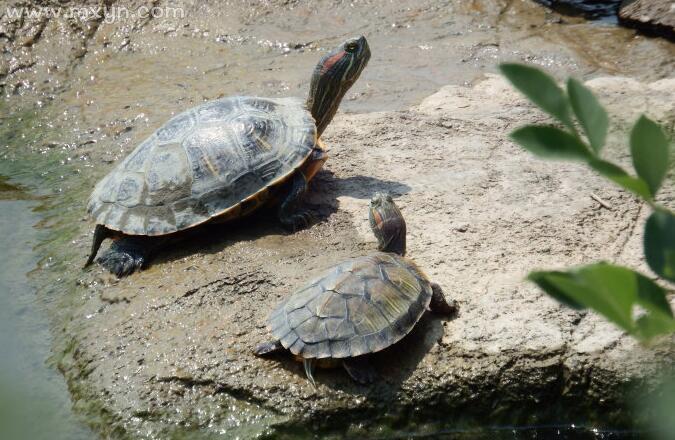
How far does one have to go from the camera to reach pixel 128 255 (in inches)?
192

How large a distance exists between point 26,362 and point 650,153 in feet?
15.0

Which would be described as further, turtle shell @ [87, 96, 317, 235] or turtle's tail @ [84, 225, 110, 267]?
turtle's tail @ [84, 225, 110, 267]

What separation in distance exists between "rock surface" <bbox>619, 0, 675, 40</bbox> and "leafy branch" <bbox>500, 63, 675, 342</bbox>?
29.6 feet

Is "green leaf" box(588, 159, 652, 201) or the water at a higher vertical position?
"green leaf" box(588, 159, 652, 201)

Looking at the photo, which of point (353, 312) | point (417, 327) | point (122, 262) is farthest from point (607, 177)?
point (122, 262)

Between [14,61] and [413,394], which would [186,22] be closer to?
[14,61]

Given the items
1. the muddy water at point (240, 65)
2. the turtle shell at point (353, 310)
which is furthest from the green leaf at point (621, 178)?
the muddy water at point (240, 65)

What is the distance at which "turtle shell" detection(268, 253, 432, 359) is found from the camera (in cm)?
353

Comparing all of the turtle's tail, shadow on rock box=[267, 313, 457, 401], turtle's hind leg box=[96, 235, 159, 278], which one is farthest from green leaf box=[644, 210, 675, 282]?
the turtle's tail

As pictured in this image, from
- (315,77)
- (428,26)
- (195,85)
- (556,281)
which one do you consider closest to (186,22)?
(195,85)

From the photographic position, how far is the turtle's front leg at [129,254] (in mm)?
4805

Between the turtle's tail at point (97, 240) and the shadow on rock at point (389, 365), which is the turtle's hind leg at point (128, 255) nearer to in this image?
the turtle's tail at point (97, 240)

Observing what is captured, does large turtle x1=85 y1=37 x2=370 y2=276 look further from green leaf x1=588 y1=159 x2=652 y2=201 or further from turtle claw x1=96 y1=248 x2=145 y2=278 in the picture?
green leaf x1=588 y1=159 x2=652 y2=201

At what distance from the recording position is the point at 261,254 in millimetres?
4684
